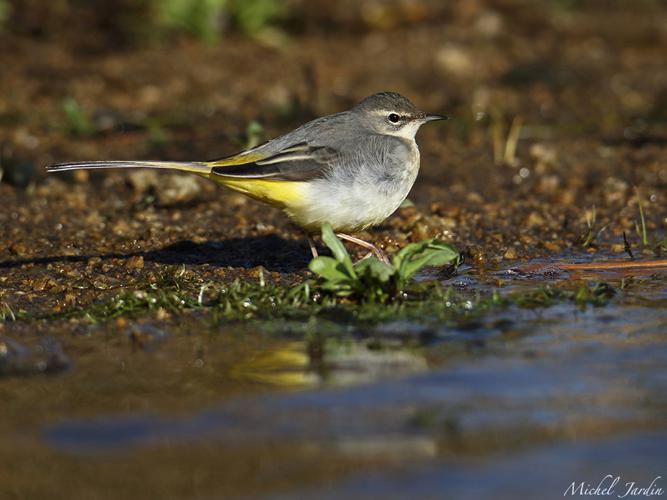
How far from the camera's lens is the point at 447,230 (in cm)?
857

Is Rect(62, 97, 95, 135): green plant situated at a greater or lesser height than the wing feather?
greater

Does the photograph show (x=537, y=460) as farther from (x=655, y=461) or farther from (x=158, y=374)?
(x=158, y=374)

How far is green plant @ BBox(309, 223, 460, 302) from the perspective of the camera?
6566 millimetres

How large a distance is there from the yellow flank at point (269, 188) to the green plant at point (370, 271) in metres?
0.66

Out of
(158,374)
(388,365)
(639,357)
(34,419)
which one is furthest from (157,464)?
(639,357)

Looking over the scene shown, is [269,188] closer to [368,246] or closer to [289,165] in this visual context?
[289,165]

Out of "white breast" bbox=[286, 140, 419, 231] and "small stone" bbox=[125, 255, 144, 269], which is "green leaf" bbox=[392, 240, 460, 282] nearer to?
"white breast" bbox=[286, 140, 419, 231]

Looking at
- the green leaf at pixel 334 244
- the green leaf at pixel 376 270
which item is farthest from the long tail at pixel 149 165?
the green leaf at pixel 376 270
